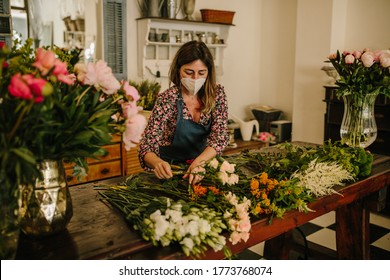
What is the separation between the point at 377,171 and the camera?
257 cm

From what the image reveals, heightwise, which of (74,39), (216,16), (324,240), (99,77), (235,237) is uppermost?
(216,16)

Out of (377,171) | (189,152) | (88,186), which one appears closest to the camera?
(88,186)

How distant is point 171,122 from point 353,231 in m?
1.41

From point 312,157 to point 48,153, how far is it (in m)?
1.49

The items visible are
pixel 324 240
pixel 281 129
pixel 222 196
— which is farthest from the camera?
pixel 281 129

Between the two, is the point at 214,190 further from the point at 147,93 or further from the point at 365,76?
the point at 147,93

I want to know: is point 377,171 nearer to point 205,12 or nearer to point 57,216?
point 57,216

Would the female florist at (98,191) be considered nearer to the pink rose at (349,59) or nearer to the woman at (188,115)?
the woman at (188,115)

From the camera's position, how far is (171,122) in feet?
8.74

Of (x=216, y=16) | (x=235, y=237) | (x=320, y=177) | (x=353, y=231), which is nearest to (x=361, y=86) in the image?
(x=320, y=177)
